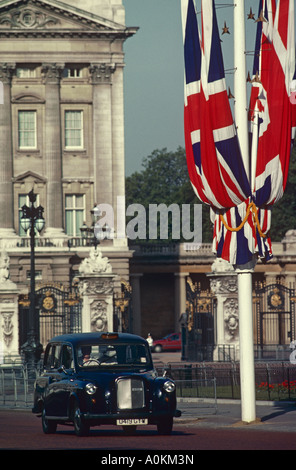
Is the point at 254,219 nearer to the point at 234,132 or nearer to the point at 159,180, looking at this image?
the point at 234,132

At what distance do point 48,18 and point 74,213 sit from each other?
1092 cm

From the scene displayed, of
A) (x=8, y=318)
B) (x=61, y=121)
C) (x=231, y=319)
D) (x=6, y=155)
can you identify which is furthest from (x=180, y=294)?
(x=231, y=319)

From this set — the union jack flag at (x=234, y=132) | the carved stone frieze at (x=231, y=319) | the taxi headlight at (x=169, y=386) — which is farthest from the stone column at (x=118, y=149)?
the taxi headlight at (x=169, y=386)

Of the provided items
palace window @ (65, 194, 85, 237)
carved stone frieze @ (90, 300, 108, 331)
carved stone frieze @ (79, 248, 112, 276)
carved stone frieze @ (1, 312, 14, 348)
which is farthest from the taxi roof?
palace window @ (65, 194, 85, 237)

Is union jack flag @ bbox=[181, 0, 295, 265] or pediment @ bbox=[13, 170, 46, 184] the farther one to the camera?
pediment @ bbox=[13, 170, 46, 184]

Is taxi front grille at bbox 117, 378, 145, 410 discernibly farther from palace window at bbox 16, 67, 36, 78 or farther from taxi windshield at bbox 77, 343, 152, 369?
palace window at bbox 16, 67, 36, 78

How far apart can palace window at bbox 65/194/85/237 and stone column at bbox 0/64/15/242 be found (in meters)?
3.16

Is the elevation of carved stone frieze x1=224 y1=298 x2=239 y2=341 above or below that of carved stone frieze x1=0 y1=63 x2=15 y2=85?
below

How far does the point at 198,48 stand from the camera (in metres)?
23.3

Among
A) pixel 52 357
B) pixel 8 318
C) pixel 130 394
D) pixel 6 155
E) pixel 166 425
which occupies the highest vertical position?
pixel 6 155

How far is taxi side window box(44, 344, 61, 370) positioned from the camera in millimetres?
23250

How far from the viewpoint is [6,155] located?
7206 centimetres

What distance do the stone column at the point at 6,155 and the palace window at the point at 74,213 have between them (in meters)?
3.16
